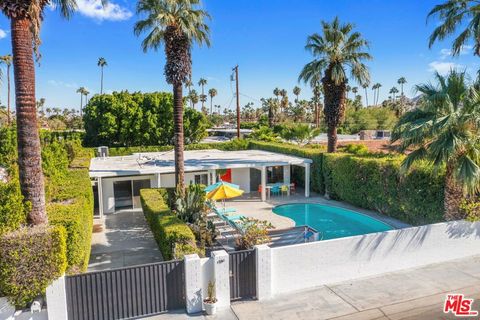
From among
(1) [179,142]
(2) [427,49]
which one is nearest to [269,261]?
(1) [179,142]

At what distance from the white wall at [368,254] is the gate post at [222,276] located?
→ 1.46 meters

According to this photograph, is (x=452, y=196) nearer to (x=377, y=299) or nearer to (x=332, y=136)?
(x=377, y=299)

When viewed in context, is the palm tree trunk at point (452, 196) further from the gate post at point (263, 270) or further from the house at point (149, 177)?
the house at point (149, 177)

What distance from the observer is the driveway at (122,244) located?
13.4 meters

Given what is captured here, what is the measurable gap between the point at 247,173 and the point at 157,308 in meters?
17.3

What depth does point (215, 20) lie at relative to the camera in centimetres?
1811

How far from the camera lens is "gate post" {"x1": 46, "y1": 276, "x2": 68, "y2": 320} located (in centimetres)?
836

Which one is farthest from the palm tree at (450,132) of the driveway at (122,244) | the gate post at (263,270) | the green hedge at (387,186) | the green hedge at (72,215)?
the green hedge at (72,215)

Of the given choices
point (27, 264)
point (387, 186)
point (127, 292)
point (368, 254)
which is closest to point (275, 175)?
point (387, 186)

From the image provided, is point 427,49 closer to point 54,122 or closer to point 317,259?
point 317,259

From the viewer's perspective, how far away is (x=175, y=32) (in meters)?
16.4

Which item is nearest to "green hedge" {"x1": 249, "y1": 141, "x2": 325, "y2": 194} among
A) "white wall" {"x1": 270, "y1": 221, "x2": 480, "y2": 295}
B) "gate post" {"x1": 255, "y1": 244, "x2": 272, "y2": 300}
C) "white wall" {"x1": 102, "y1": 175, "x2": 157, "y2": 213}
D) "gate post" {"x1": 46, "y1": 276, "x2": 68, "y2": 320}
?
"white wall" {"x1": 270, "y1": 221, "x2": 480, "y2": 295}

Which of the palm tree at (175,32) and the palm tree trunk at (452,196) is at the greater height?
the palm tree at (175,32)

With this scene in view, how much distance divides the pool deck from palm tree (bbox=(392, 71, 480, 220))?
508 cm
